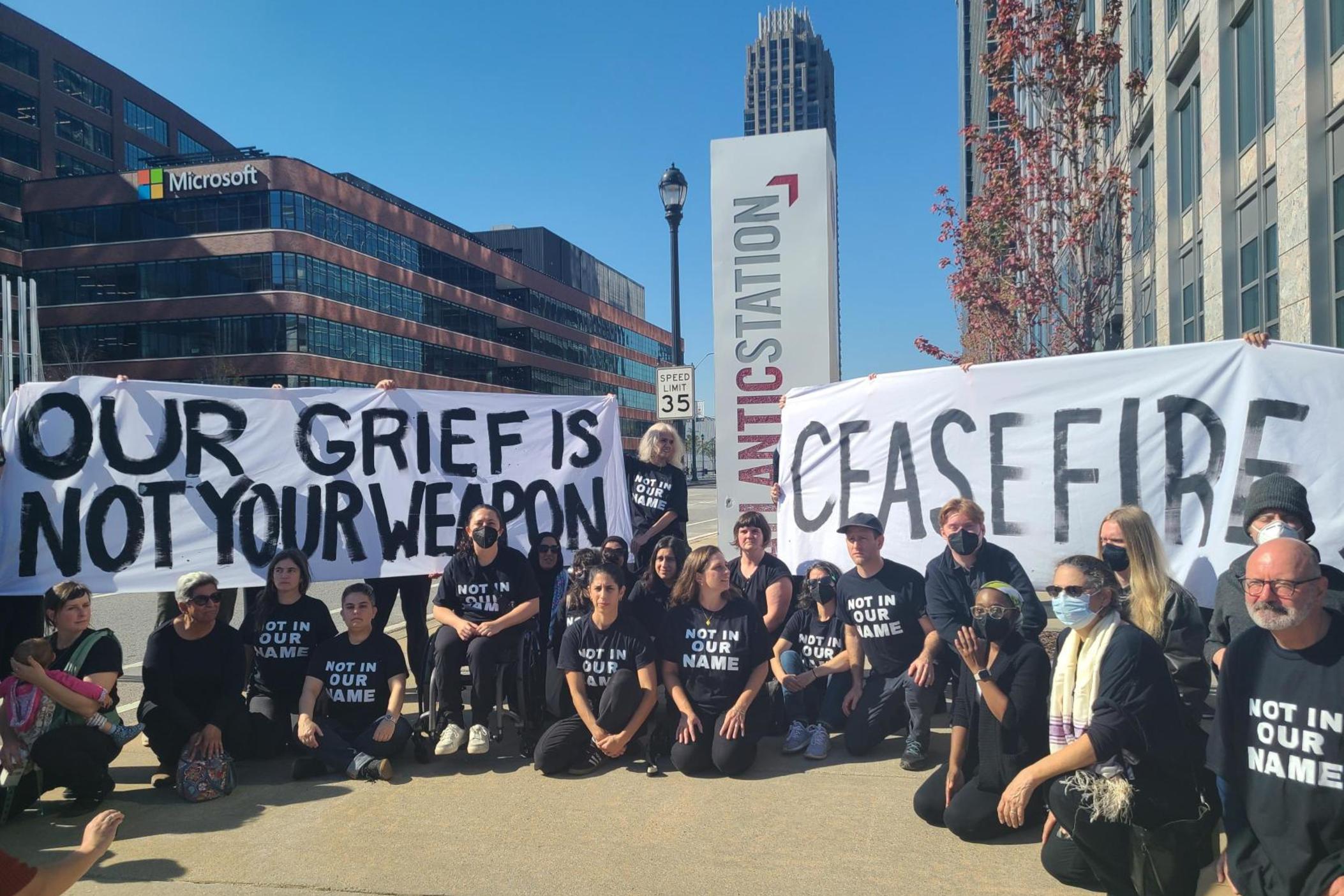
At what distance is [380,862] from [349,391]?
392cm

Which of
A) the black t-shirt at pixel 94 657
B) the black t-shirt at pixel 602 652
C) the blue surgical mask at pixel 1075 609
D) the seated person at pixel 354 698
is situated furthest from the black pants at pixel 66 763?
the blue surgical mask at pixel 1075 609

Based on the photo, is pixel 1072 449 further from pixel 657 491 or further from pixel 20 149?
pixel 20 149

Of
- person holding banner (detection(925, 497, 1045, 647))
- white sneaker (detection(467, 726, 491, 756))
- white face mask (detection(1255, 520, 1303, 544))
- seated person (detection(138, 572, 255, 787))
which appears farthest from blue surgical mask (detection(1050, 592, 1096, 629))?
seated person (detection(138, 572, 255, 787))

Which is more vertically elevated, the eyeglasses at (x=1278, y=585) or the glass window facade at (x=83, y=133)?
the glass window facade at (x=83, y=133)

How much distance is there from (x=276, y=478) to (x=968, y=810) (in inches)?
206

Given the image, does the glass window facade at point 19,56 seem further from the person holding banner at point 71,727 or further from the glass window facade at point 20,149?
the person holding banner at point 71,727

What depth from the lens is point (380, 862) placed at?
4250mm

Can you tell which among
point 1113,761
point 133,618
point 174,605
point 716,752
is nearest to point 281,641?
point 174,605

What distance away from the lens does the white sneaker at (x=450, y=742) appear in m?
5.62

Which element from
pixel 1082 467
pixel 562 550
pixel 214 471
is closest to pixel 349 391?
pixel 214 471

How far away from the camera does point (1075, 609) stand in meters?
3.79

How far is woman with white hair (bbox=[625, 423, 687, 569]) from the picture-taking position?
724 centimetres

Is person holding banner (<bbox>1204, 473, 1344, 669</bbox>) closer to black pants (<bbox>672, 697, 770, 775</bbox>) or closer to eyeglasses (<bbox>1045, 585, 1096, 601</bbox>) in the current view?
eyeglasses (<bbox>1045, 585, 1096, 601</bbox>)

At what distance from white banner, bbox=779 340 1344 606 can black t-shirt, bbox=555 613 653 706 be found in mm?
1838
